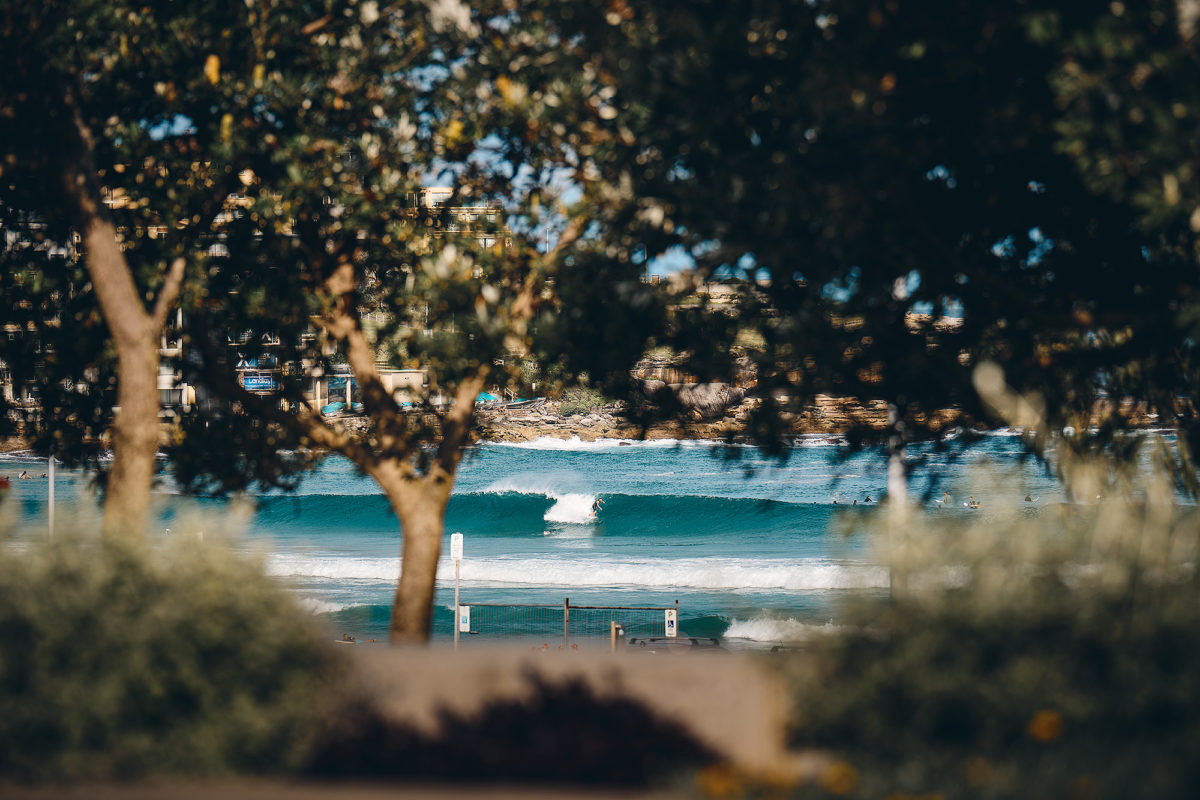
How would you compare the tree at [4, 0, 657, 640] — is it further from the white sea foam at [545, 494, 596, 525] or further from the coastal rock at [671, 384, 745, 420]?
the white sea foam at [545, 494, 596, 525]

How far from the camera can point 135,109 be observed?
9141 mm

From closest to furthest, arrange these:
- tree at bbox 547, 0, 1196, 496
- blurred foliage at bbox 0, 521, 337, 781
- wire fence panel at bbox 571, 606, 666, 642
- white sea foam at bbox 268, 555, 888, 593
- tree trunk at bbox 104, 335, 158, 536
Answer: blurred foliage at bbox 0, 521, 337, 781 → tree at bbox 547, 0, 1196, 496 → tree trunk at bbox 104, 335, 158, 536 → wire fence panel at bbox 571, 606, 666, 642 → white sea foam at bbox 268, 555, 888, 593

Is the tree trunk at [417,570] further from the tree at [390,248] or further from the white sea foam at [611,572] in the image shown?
the white sea foam at [611,572]

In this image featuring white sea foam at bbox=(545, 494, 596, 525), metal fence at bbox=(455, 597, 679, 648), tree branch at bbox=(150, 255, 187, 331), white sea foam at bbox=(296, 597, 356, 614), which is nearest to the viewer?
tree branch at bbox=(150, 255, 187, 331)

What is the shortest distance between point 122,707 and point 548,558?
137 ft

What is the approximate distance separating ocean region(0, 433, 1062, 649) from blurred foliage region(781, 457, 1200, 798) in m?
0.42

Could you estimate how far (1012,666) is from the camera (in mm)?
4496

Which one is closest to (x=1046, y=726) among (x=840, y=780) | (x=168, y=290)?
(x=840, y=780)

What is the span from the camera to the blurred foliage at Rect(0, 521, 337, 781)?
15.3 feet

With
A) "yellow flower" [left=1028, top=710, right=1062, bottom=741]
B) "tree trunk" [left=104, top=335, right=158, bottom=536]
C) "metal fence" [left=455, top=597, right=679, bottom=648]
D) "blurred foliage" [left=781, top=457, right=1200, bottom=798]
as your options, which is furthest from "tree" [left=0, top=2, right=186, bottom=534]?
"metal fence" [left=455, top=597, right=679, bottom=648]

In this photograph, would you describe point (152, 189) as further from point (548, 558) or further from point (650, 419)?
point (548, 558)

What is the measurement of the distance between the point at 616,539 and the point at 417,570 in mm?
46071

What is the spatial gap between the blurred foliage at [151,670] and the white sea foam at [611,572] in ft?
109

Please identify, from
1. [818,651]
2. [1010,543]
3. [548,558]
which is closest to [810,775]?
[818,651]
